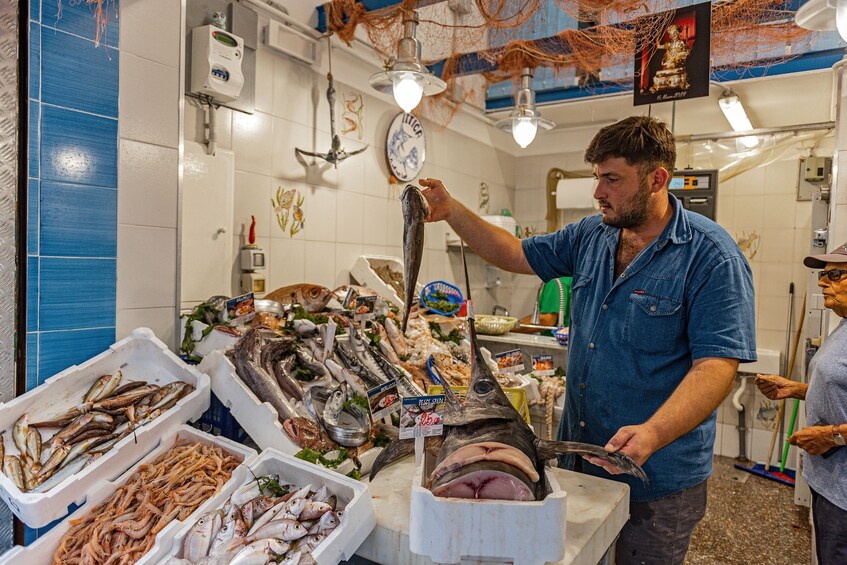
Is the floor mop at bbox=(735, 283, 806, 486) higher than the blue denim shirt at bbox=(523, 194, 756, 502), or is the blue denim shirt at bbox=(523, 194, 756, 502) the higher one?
the blue denim shirt at bbox=(523, 194, 756, 502)

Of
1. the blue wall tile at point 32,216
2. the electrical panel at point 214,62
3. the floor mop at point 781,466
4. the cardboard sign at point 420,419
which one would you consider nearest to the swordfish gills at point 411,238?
the cardboard sign at point 420,419

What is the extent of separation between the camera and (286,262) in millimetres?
4773

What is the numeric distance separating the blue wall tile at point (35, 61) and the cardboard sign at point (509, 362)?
2.77 metres

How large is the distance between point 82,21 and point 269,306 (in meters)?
1.75

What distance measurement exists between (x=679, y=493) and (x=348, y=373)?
5.40 feet

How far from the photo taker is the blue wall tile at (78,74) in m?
2.72

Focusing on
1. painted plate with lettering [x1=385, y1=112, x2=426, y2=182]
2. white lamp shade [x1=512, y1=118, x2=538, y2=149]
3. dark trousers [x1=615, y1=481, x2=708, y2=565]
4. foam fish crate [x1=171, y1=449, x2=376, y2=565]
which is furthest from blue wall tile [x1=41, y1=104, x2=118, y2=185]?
white lamp shade [x1=512, y1=118, x2=538, y2=149]

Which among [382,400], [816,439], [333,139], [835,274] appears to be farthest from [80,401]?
[835,274]

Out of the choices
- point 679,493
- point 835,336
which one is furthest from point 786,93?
point 679,493

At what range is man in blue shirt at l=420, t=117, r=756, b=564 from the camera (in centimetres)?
207

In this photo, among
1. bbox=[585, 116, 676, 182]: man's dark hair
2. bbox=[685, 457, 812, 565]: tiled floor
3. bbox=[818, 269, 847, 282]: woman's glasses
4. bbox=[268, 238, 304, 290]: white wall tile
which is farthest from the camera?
bbox=[268, 238, 304, 290]: white wall tile

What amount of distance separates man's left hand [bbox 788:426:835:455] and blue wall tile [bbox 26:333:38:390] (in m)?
3.55

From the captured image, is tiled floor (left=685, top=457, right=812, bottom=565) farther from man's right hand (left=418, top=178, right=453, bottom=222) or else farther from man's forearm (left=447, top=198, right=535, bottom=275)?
man's right hand (left=418, top=178, right=453, bottom=222)

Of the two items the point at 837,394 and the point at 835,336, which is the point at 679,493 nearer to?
the point at 837,394
